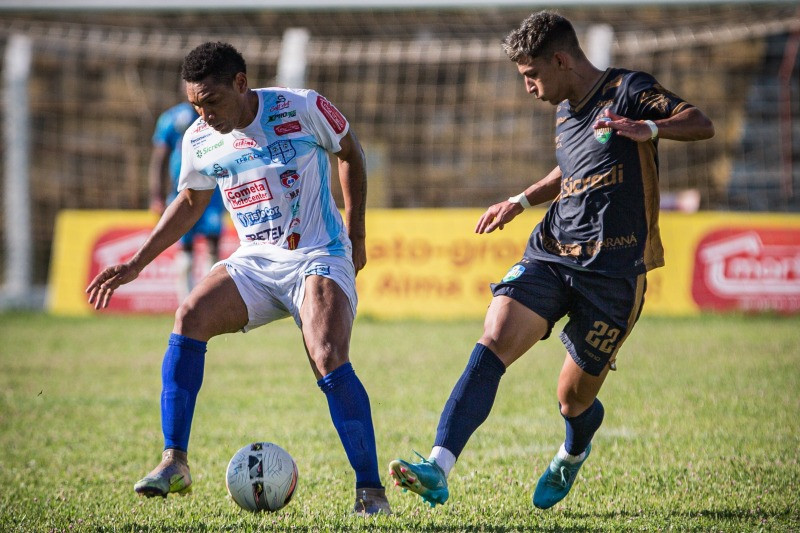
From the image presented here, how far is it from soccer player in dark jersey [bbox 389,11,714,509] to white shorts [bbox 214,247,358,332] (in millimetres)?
720

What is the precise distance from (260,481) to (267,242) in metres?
1.11

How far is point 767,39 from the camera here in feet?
59.1

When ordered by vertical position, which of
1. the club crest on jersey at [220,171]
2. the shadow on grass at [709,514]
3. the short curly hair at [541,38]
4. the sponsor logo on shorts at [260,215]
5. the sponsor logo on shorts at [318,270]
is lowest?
the shadow on grass at [709,514]

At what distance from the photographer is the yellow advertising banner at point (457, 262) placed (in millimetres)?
13109

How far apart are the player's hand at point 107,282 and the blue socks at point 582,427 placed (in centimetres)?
217

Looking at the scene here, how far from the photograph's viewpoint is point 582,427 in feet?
15.7

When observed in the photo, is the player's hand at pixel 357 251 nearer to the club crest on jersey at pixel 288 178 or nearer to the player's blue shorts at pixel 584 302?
the club crest on jersey at pixel 288 178

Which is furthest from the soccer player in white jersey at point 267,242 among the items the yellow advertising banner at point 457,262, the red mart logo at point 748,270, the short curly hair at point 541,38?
the red mart logo at point 748,270

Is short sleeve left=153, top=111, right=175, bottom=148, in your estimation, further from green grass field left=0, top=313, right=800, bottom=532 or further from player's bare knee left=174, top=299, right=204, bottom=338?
player's bare knee left=174, top=299, right=204, bottom=338

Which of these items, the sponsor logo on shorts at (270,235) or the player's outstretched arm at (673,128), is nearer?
the player's outstretched arm at (673,128)

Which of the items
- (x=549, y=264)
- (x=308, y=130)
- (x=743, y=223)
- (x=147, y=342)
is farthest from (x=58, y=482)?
(x=743, y=223)

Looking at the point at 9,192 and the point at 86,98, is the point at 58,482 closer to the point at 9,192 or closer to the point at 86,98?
the point at 9,192

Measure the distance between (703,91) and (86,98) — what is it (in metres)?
12.4

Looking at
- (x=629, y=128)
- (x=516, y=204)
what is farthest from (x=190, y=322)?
(x=629, y=128)
